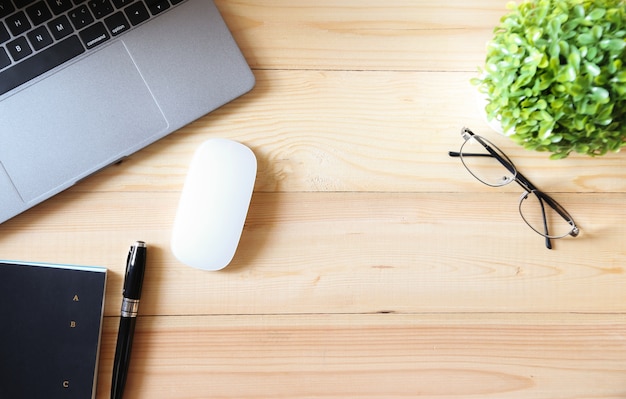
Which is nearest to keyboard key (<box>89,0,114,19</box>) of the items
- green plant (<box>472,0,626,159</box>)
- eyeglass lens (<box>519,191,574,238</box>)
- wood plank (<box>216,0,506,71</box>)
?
wood plank (<box>216,0,506,71</box>)

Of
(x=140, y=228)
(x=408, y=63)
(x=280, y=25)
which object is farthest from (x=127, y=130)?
(x=408, y=63)

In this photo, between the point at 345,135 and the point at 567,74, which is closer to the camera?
the point at 567,74

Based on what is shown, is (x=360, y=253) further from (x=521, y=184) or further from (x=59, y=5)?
(x=59, y=5)

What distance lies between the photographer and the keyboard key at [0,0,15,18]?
1.86 feet

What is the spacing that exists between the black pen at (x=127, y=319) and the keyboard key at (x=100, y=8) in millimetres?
256

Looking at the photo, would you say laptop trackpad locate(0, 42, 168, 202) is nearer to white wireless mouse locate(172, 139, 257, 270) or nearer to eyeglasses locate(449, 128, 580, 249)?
white wireless mouse locate(172, 139, 257, 270)

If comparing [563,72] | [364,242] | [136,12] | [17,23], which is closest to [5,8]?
[17,23]

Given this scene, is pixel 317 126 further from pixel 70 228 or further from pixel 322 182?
pixel 70 228

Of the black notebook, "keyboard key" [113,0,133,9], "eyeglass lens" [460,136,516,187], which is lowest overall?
"eyeglass lens" [460,136,516,187]

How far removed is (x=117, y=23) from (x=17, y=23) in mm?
99

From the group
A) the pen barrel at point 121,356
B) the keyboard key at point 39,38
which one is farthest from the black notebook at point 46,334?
the keyboard key at point 39,38

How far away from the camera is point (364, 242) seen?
66cm

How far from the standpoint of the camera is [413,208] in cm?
66

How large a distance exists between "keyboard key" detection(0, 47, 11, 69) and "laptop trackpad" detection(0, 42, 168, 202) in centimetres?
3
